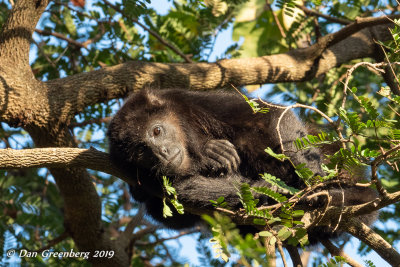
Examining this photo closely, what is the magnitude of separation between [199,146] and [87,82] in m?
1.24

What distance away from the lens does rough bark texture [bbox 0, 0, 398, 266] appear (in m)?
4.45

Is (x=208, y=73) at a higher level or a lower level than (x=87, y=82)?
lower

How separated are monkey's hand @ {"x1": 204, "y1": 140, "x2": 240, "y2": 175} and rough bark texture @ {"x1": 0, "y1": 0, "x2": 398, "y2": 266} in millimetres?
1144

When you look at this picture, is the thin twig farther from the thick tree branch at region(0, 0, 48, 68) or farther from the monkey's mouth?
the thick tree branch at region(0, 0, 48, 68)

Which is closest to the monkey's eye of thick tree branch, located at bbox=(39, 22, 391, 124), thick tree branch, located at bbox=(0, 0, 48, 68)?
thick tree branch, located at bbox=(39, 22, 391, 124)

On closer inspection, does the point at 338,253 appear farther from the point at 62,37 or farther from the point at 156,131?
the point at 62,37

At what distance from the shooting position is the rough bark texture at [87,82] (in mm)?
4449

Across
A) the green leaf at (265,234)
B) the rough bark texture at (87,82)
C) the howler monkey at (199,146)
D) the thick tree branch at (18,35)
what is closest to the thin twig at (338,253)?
the howler monkey at (199,146)

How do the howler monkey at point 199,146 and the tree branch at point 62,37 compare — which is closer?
the howler monkey at point 199,146

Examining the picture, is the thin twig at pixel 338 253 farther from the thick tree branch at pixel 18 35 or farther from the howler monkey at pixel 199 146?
the thick tree branch at pixel 18 35

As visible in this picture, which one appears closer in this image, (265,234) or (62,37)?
(265,234)

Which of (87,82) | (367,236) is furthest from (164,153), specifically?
(367,236)

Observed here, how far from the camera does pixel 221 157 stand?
416 cm

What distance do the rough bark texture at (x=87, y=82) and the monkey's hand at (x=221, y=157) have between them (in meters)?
1.14
